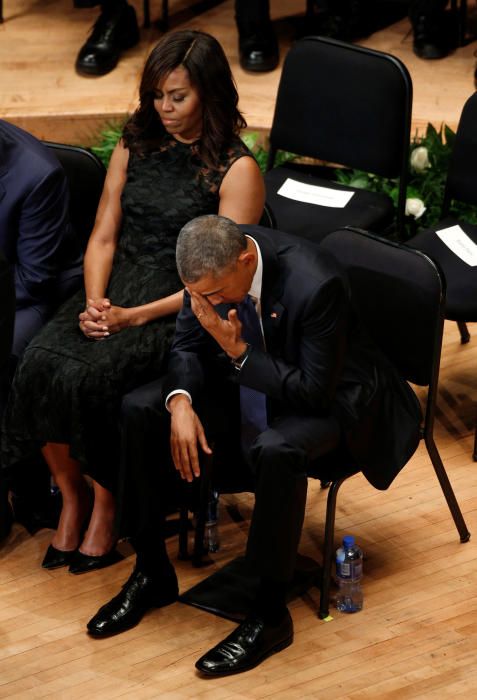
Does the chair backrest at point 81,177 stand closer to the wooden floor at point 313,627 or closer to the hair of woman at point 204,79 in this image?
the hair of woman at point 204,79

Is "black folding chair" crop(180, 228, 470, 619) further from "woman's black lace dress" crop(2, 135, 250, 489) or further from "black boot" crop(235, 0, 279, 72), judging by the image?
"black boot" crop(235, 0, 279, 72)

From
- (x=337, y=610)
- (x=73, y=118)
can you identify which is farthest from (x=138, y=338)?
(x=73, y=118)

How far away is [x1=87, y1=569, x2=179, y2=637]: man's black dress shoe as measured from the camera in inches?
129

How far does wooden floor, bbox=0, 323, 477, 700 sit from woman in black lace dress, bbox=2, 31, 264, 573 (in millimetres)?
172

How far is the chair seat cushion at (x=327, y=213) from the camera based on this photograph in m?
4.24

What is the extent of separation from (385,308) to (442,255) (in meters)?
0.82

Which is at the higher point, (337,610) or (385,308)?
(385,308)

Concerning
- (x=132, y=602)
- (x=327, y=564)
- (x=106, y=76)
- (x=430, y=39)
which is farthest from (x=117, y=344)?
(x=430, y=39)

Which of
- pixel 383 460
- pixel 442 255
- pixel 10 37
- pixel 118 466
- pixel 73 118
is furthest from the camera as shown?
pixel 10 37

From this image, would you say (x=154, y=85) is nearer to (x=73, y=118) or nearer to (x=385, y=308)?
(x=385, y=308)

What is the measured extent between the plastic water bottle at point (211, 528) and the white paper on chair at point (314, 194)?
4.24 feet

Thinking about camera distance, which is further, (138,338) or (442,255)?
(442,255)

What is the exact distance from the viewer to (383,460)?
3.21 m

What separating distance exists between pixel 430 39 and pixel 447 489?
276 centimetres
